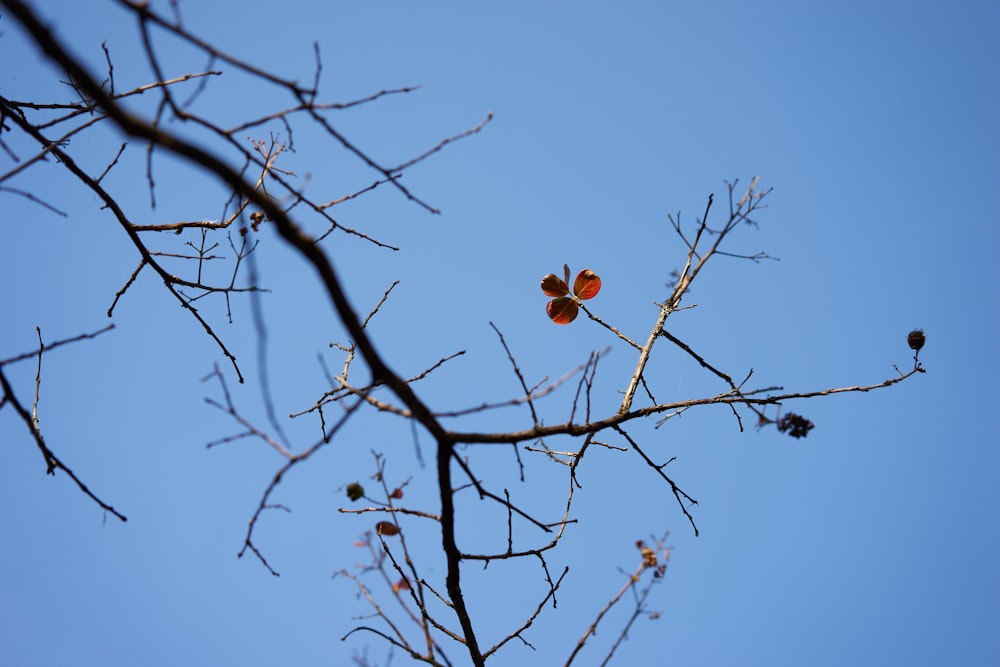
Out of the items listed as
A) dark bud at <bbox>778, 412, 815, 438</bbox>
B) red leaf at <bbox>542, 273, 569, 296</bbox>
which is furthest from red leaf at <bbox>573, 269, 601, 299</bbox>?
dark bud at <bbox>778, 412, 815, 438</bbox>

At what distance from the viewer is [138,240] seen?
2.46 m

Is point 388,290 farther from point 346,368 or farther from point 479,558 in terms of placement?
point 479,558

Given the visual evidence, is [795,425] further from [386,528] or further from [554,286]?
[386,528]

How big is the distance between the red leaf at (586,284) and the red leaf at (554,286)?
0.18ft

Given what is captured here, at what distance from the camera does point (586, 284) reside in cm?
298

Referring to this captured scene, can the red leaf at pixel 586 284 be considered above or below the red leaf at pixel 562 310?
above

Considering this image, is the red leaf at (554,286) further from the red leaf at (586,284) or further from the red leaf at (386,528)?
the red leaf at (386,528)

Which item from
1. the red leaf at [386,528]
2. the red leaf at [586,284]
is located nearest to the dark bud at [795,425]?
the red leaf at [586,284]

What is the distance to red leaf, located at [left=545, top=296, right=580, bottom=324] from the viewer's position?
3.01 meters

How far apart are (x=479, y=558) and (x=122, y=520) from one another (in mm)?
1264

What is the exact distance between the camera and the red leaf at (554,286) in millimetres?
2949

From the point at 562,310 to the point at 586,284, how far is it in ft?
0.58

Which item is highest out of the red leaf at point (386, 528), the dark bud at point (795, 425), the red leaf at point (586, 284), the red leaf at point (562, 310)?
the red leaf at point (586, 284)

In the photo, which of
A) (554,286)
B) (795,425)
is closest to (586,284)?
(554,286)
